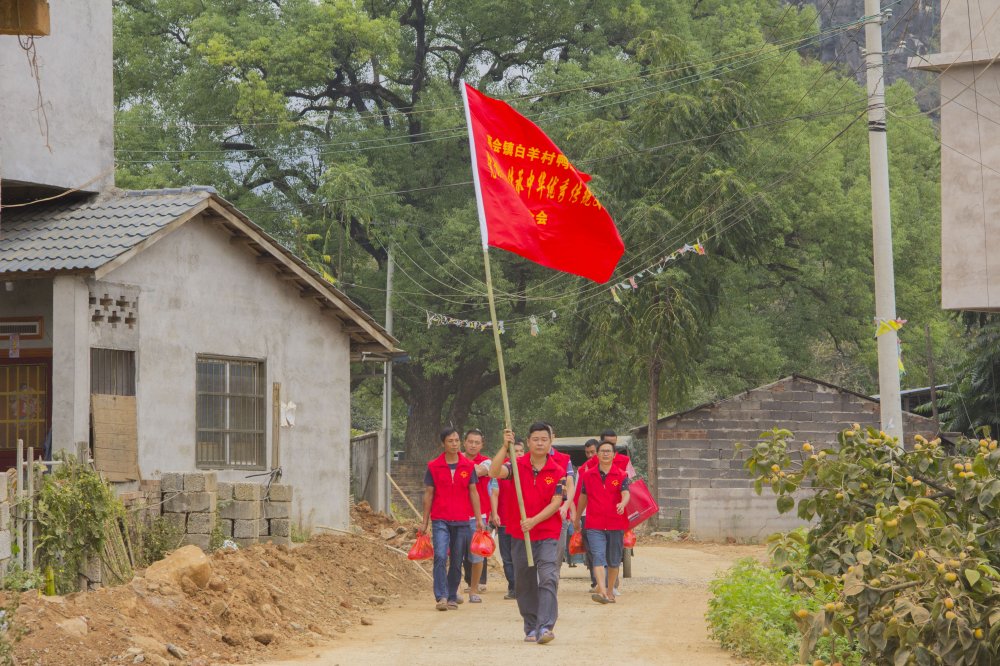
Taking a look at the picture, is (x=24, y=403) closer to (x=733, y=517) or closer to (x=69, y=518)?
(x=69, y=518)

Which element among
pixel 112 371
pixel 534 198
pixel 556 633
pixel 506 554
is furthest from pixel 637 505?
pixel 112 371

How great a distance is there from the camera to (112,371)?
15812 millimetres

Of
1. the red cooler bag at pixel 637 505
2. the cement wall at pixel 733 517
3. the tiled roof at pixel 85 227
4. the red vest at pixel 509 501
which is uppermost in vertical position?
the tiled roof at pixel 85 227

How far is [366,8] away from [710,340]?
15.3 metres

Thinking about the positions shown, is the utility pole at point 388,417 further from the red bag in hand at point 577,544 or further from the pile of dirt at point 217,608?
the red bag in hand at point 577,544

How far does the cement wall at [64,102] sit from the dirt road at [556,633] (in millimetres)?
6810

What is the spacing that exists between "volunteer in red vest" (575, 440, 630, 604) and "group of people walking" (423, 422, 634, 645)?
11mm

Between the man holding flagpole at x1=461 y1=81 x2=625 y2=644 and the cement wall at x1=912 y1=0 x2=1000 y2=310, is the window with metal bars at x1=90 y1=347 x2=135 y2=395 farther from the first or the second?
the cement wall at x1=912 y1=0 x2=1000 y2=310

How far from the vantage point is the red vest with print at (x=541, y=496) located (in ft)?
38.4

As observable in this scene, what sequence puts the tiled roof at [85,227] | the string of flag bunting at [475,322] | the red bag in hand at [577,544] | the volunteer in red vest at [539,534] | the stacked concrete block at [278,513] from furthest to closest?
1. the string of flag bunting at [475,322]
2. the red bag in hand at [577,544]
3. the stacked concrete block at [278,513]
4. the tiled roof at [85,227]
5. the volunteer in red vest at [539,534]

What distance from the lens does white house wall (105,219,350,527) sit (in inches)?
640

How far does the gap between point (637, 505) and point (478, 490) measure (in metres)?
1.90

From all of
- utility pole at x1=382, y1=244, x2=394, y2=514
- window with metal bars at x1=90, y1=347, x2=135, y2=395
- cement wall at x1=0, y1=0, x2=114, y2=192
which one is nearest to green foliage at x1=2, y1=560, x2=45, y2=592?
window with metal bars at x1=90, y1=347, x2=135, y2=395

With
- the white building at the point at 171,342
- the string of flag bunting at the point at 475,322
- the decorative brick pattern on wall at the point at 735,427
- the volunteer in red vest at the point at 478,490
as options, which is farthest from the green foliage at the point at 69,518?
the decorative brick pattern on wall at the point at 735,427
